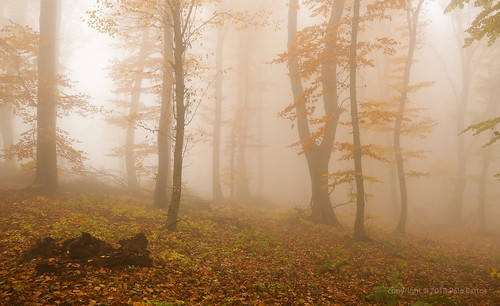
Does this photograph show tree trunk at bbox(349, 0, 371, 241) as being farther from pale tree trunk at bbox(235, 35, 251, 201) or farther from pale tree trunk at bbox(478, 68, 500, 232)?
pale tree trunk at bbox(478, 68, 500, 232)

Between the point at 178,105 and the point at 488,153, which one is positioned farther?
the point at 488,153

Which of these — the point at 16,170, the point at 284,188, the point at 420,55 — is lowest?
the point at 284,188

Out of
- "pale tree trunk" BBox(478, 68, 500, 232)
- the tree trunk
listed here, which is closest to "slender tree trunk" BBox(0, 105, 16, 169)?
the tree trunk

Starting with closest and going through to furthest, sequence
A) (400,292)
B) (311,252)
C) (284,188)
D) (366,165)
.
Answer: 1. (400,292)
2. (311,252)
3. (366,165)
4. (284,188)

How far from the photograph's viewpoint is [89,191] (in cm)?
1486

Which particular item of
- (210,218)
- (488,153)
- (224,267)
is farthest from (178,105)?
(488,153)

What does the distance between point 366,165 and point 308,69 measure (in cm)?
1976

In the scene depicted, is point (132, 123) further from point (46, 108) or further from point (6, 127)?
point (6, 127)

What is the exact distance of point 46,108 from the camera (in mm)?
12906

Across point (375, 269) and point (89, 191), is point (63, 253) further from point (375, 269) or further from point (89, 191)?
point (89, 191)

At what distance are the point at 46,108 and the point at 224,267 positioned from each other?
1132cm

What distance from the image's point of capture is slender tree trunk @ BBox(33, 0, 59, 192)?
41.1 feet

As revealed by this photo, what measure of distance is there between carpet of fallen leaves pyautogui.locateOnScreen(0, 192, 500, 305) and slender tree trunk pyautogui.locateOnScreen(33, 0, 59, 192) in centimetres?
154

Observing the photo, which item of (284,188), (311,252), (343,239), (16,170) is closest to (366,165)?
(284,188)
